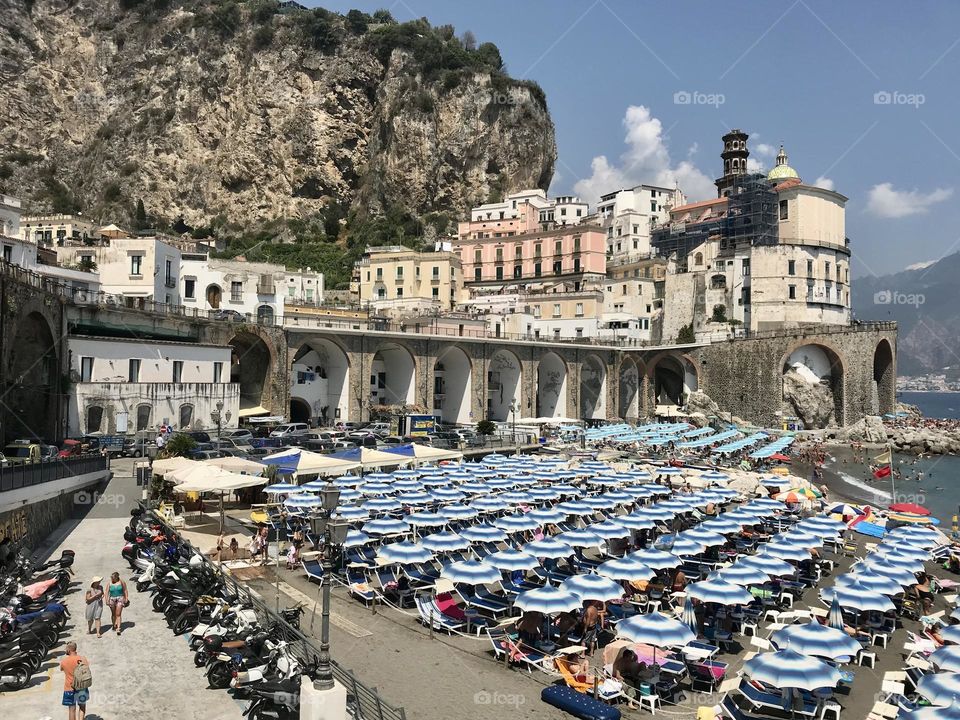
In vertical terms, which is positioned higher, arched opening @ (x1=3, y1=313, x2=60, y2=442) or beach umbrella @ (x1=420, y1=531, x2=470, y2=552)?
arched opening @ (x1=3, y1=313, x2=60, y2=442)

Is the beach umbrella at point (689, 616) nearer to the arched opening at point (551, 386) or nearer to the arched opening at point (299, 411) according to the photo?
the arched opening at point (299, 411)

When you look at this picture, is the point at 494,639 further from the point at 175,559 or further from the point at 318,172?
the point at 318,172

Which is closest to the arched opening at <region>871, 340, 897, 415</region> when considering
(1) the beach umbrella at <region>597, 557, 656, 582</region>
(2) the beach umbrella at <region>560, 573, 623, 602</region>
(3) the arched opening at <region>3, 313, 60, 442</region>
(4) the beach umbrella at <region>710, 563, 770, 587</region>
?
(4) the beach umbrella at <region>710, 563, 770, 587</region>

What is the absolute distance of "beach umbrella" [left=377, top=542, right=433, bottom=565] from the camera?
1648 centimetres

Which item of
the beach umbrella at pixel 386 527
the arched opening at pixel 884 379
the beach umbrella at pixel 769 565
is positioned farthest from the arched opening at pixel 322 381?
the arched opening at pixel 884 379

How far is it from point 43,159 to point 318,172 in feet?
127

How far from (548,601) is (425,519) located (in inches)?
309

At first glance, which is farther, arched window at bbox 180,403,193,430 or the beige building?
the beige building

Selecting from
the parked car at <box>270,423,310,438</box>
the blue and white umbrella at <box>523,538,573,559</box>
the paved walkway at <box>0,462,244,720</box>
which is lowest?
the paved walkway at <box>0,462,244,720</box>

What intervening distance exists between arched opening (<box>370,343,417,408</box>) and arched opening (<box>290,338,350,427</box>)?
3.71 meters

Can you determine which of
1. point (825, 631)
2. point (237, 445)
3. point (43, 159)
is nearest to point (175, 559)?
point (825, 631)

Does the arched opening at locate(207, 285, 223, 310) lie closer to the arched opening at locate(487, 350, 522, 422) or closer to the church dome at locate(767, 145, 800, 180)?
the arched opening at locate(487, 350, 522, 422)

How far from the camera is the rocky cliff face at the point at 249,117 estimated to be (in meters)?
94.5

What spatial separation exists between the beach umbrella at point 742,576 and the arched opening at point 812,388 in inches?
1954
